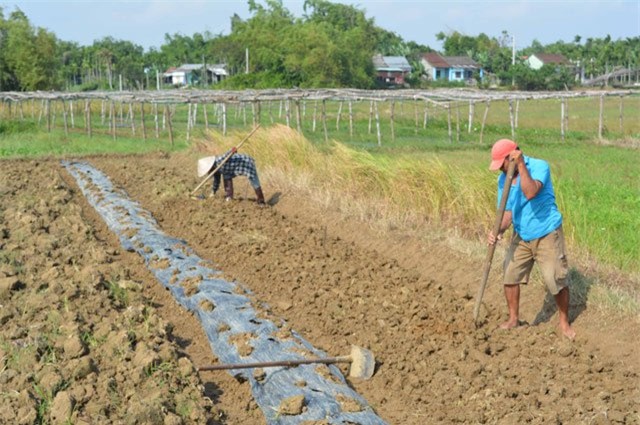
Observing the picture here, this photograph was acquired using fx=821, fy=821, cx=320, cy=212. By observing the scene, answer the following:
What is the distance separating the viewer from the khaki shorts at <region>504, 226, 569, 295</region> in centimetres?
595

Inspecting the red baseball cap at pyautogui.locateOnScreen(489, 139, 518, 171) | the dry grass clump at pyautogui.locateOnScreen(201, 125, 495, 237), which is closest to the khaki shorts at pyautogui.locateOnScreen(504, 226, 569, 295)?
the red baseball cap at pyautogui.locateOnScreen(489, 139, 518, 171)

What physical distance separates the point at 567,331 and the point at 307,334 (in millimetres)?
2022

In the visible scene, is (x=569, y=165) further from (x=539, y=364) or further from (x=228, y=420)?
(x=228, y=420)

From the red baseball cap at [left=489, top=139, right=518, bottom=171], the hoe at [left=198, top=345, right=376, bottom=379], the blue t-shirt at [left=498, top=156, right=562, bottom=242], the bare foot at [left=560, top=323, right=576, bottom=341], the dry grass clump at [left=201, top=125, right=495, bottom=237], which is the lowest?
the hoe at [left=198, top=345, right=376, bottom=379]

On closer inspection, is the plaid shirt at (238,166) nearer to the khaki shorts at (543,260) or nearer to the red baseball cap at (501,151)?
the khaki shorts at (543,260)

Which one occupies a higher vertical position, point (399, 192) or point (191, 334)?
point (399, 192)

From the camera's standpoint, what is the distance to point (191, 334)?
6898mm

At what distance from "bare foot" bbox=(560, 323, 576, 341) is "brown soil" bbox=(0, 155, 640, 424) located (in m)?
0.08

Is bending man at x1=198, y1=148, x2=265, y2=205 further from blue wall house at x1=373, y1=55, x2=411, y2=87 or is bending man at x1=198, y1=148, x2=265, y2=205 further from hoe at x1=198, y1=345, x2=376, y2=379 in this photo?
blue wall house at x1=373, y1=55, x2=411, y2=87

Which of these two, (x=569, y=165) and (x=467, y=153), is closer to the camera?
(x=569, y=165)

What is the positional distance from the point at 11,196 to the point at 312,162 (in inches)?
193

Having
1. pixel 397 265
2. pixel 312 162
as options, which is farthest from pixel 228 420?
pixel 312 162

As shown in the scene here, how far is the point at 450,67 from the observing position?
80562 mm

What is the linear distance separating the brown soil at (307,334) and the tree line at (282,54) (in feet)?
126
